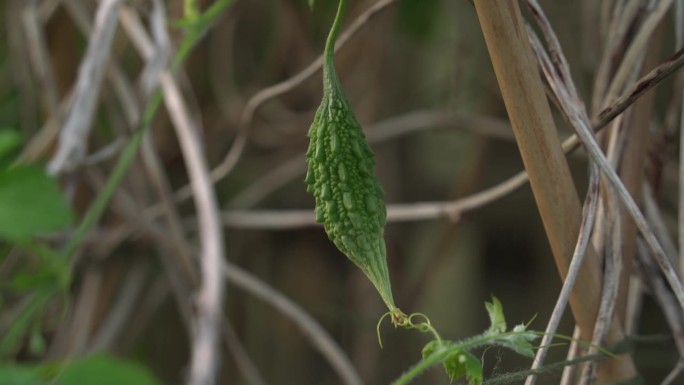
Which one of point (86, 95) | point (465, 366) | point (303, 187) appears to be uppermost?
point (86, 95)

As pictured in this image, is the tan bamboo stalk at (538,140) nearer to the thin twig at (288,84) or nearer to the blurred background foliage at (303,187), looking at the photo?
the thin twig at (288,84)

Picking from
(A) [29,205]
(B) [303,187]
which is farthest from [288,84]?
(B) [303,187]

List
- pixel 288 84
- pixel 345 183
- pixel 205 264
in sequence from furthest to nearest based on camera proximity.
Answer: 1. pixel 205 264
2. pixel 288 84
3. pixel 345 183

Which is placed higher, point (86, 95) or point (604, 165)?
point (86, 95)

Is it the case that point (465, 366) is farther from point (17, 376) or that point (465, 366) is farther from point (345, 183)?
point (17, 376)

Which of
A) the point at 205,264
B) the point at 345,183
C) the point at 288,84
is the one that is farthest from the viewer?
the point at 205,264

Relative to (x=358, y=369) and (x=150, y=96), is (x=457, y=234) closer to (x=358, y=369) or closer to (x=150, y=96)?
(x=358, y=369)

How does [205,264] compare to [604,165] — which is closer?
[604,165]
